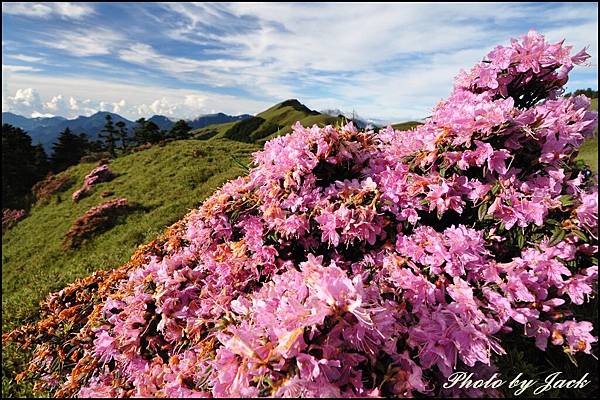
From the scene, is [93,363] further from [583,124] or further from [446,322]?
[583,124]

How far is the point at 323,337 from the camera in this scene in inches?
78.2

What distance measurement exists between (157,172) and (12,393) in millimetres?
13403

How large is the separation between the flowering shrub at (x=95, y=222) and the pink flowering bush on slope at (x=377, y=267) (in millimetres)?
10853

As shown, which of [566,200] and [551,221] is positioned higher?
[566,200]

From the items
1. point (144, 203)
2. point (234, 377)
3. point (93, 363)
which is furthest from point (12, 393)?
point (144, 203)

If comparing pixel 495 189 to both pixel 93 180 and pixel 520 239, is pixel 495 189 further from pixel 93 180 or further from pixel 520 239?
pixel 93 180

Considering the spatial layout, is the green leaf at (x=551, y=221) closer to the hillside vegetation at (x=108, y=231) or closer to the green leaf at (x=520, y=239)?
the green leaf at (x=520, y=239)

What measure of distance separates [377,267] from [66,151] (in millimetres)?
52480

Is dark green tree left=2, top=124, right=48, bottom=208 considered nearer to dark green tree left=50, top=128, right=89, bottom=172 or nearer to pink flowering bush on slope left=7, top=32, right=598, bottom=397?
dark green tree left=50, top=128, right=89, bottom=172

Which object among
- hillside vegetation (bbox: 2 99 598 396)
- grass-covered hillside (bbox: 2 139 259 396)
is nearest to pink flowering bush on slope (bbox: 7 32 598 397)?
hillside vegetation (bbox: 2 99 598 396)

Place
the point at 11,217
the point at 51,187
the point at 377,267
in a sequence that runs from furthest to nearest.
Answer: the point at 51,187 < the point at 11,217 < the point at 377,267

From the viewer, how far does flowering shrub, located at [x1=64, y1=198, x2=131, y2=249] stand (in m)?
13.4

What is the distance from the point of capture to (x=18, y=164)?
35875 mm

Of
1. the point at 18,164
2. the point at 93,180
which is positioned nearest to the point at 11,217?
the point at 93,180
